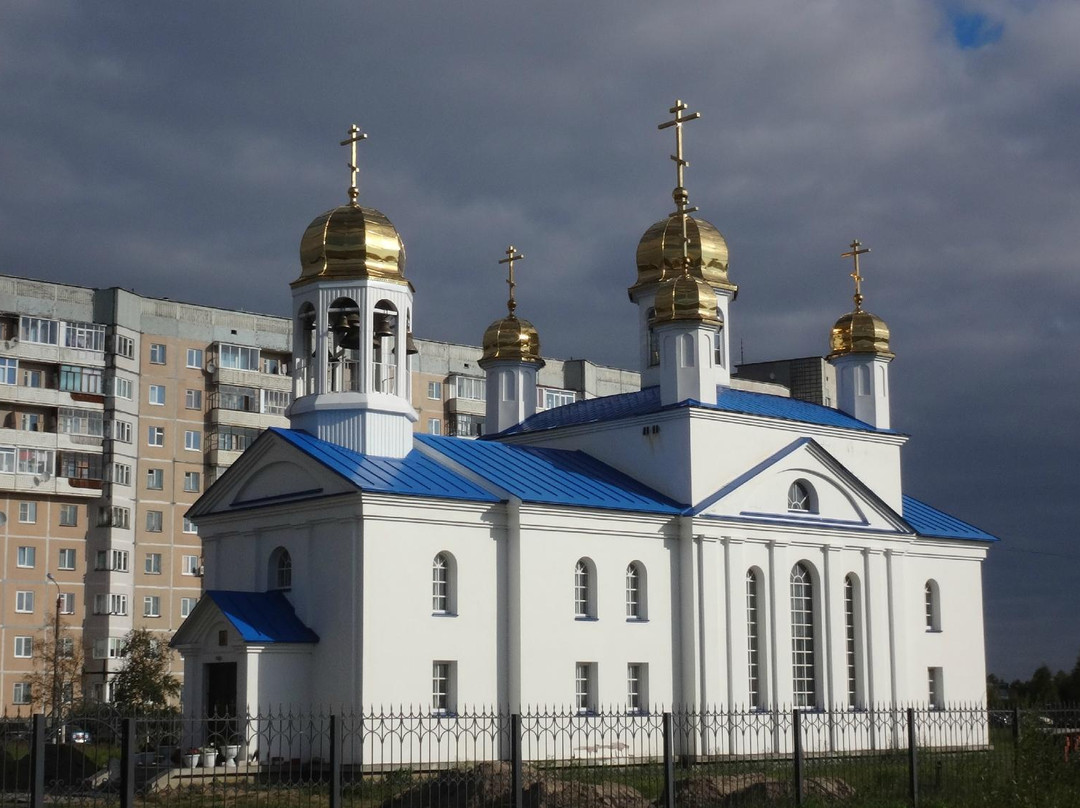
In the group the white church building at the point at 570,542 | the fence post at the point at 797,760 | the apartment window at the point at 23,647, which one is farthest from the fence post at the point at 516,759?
the apartment window at the point at 23,647

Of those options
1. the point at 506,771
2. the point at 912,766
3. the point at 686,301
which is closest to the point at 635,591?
the point at 686,301

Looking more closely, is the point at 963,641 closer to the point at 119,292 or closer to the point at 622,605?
the point at 622,605

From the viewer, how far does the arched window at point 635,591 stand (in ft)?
88.9

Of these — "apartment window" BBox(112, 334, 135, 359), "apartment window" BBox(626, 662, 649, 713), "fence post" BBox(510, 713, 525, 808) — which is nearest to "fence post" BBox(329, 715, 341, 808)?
"fence post" BBox(510, 713, 525, 808)

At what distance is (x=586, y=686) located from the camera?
26.2 meters

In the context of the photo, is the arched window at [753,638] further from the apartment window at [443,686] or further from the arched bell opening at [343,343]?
the arched bell opening at [343,343]

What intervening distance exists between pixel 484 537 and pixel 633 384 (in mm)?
38343

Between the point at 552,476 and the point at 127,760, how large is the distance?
14.3m

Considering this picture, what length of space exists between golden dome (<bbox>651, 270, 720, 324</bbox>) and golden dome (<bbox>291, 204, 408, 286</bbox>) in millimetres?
5105

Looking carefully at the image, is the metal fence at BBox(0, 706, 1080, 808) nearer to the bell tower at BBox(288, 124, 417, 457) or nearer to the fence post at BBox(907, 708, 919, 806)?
the fence post at BBox(907, 708, 919, 806)

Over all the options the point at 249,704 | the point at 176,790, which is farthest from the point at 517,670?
the point at 176,790

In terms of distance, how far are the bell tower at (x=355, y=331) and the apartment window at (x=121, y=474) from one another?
75.2 ft

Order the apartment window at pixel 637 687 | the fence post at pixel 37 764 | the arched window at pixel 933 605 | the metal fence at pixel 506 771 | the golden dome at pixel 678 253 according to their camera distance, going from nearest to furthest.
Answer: the fence post at pixel 37 764, the metal fence at pixel 506 771, the apartment window at pixel 637 687, the golden dome at pixel 678 253, the arched window at pixel 933 605

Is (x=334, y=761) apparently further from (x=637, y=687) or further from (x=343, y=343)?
(x=343, y=343)
